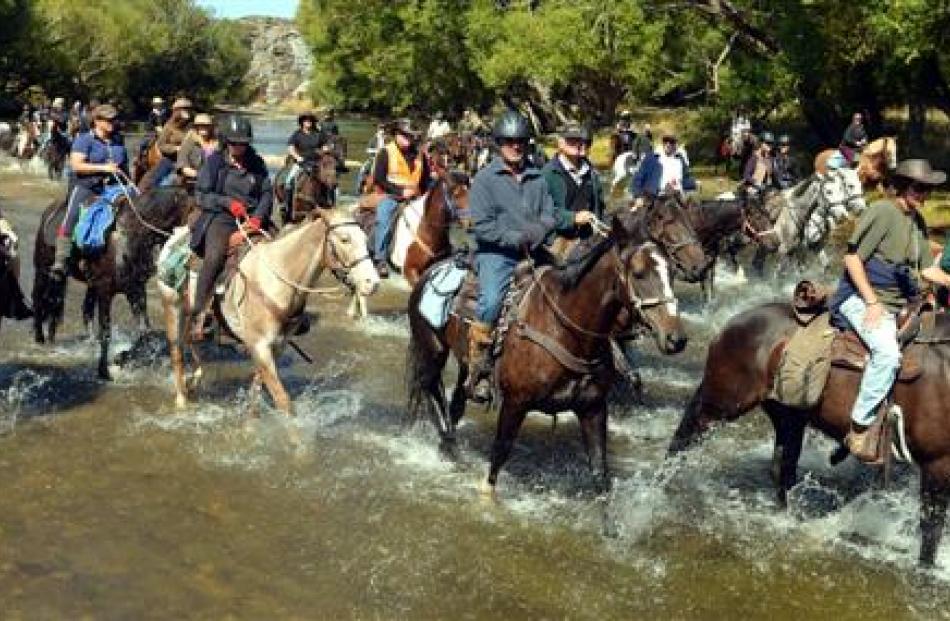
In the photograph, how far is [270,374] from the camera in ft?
32.9

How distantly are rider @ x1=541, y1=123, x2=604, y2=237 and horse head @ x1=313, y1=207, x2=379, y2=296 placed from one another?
5.87 feet

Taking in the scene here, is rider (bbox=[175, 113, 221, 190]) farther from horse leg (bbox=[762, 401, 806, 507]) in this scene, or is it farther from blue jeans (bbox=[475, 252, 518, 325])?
horse leg (bbox=[762, 401, 806, 507])

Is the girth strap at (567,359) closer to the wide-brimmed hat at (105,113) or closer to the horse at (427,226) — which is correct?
the horse at (427,226)

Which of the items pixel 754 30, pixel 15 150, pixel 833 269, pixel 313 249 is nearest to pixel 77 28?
pixel 15 150

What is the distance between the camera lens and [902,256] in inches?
293

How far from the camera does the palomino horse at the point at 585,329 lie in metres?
7.29

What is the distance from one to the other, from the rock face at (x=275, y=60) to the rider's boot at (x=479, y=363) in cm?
13446

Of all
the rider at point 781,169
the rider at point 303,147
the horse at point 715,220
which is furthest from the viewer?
the rider at point 781,169

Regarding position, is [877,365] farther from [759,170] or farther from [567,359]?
[759,170]

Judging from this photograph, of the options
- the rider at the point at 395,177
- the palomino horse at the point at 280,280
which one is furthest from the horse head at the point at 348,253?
the rider at the point at 395,177

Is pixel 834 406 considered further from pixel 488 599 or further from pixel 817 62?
pixel 817 62

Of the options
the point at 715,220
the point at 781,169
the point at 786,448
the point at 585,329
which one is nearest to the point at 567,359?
the point at 585,329

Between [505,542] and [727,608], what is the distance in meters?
1.74

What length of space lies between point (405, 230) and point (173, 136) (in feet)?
11.4
